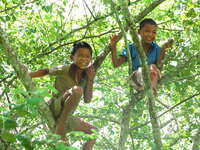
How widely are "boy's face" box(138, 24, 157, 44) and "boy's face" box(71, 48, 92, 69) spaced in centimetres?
95

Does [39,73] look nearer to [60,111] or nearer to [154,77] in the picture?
[60,111]

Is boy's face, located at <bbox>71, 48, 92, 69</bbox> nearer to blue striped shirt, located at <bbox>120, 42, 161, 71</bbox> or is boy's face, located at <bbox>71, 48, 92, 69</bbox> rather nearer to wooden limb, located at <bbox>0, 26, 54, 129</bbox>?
blue striped shirt, located at <bbox>120, 42, 161, 71</bbox>

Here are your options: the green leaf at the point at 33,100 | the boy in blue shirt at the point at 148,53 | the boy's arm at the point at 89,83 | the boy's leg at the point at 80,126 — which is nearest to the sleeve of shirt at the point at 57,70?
the boy's arm at the point at 89,83

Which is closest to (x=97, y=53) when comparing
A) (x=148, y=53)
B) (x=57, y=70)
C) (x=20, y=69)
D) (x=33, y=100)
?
(x=148, y=53)

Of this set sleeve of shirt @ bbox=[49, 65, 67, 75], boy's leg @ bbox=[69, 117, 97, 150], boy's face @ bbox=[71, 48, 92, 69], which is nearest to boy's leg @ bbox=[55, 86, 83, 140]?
boy's leg @ bbox=[69, 117, 97, 150]

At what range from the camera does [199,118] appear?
4.57 metres

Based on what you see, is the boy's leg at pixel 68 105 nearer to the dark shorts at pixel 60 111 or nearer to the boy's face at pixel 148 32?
the dark shorts at pixel 60 111

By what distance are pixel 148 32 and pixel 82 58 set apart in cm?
110

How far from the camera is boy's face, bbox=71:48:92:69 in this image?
155 inches

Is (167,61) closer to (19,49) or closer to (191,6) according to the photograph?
(191,6)

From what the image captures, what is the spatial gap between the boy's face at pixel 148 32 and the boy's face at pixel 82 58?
3.11 feet

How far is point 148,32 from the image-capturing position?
454 cm

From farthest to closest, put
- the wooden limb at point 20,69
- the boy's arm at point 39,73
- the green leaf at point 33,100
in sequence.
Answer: the boy's arm at point 39,73 → the wooden limb at point 20,69 → the green leaf at point 33,100

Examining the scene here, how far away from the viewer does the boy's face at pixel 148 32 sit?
178 inches
